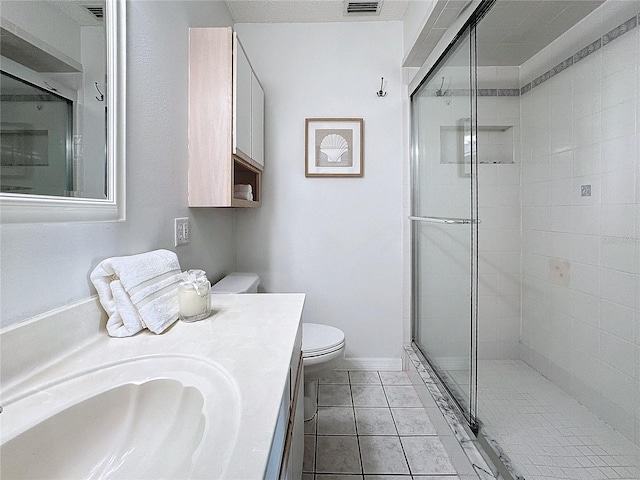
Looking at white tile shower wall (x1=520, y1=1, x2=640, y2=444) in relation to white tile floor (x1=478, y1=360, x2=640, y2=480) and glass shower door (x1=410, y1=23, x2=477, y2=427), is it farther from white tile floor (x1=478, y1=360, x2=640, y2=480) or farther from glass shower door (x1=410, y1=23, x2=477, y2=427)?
glass shower door (x1=410, y1=23, x2=477, y2=427)

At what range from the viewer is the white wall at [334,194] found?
95.5 inches

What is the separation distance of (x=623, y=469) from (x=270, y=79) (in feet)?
9.09

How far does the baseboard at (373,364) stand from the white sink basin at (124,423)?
6.24 feet

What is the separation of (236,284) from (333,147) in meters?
1.16

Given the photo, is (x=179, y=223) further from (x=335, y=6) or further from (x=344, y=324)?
(x=335, y=6)

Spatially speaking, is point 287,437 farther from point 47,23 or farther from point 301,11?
point 301,11

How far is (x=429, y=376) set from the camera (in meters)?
1.97

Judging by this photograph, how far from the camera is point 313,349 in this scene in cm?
174

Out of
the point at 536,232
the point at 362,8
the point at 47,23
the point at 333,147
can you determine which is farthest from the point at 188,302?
the point at 362,8

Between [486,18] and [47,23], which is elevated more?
[486,18]

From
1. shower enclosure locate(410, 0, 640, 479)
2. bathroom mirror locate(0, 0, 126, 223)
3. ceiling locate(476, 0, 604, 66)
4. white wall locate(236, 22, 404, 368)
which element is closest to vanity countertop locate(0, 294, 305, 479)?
bathroom mirror locate(0, 0, 126, 223)

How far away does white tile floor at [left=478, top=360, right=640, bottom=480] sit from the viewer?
134 cm

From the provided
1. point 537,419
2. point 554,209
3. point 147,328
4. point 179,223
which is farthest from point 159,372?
point 554,209

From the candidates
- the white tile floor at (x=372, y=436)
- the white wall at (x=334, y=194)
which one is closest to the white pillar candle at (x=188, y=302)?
the white tile floor at (x=372, y=436)
